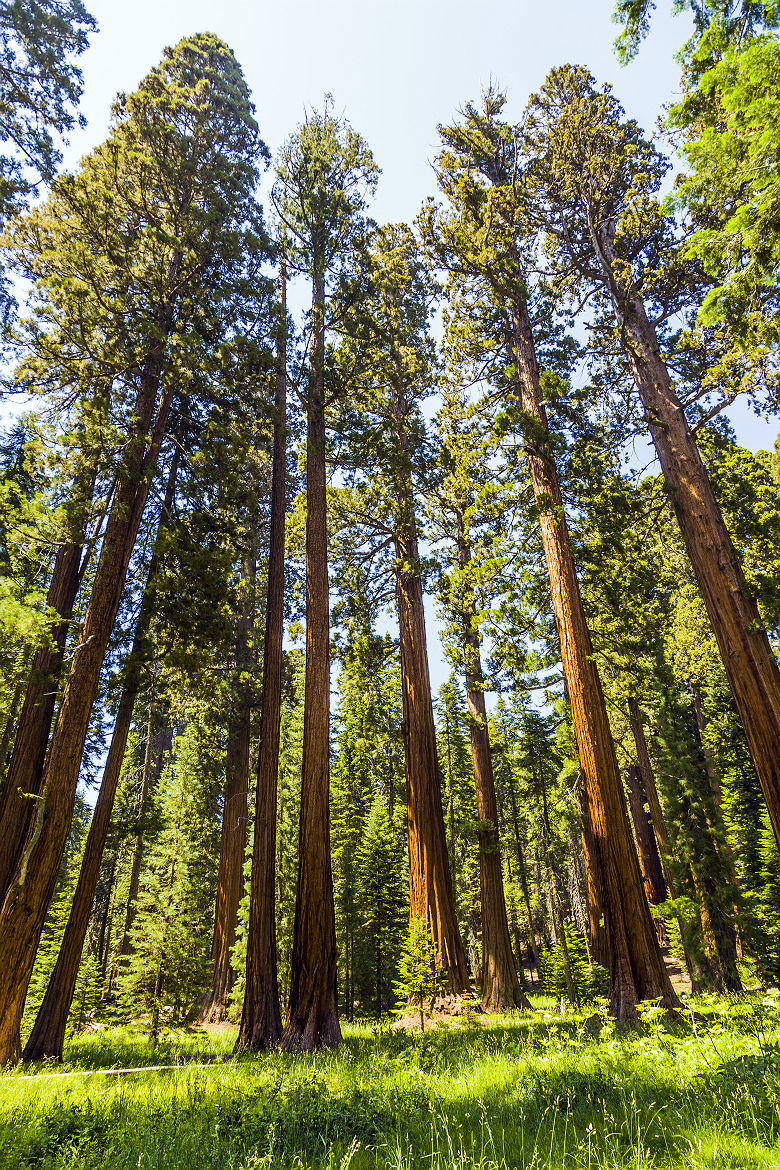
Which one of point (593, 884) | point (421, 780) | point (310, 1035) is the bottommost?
point (310, 1035)

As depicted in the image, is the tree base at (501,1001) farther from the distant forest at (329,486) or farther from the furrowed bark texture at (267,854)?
the furrowed bark texture at (267,854)

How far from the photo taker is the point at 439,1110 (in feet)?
12.6

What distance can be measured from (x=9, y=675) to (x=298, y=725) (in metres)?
15.9

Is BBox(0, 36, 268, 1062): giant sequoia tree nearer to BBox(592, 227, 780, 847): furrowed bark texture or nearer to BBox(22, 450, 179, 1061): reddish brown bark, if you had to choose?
BBox(22, 450, 179, 1061): reddish brown bark

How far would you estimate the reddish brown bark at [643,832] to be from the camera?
26359mm

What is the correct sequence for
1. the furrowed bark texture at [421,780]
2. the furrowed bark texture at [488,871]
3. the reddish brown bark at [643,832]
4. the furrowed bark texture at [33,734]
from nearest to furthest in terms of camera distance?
the furrowed bark texture at [33,734]
the furrowed bark texture at [421,780]
the furrowed bark texture at [488,871]
the reddish brown bark at [643,832]

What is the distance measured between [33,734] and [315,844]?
6121 mm

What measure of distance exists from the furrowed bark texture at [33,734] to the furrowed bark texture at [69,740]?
69cm

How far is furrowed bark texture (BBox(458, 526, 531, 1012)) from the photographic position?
11.9 metres

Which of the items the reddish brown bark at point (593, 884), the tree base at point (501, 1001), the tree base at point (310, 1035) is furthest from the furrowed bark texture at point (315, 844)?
the reddish brown bark at point (593, 884)

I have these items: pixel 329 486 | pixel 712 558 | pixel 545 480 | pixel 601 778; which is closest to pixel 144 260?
pixel 329 486

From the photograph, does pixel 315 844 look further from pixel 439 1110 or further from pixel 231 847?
pixel 231 847

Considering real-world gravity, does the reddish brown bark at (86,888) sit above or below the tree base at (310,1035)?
above

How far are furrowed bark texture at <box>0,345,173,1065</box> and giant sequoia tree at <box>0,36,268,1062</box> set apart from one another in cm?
2
